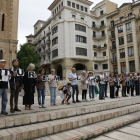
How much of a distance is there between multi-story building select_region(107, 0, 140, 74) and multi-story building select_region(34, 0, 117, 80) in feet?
5.48

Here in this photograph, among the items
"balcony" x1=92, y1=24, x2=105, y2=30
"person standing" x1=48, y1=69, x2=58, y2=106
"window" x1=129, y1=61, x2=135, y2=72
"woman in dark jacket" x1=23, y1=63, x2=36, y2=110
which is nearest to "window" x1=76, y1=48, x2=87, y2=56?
"balcony" x1=92, y1=24, x2=105, y2=30

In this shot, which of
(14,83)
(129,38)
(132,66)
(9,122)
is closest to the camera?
(9,122)

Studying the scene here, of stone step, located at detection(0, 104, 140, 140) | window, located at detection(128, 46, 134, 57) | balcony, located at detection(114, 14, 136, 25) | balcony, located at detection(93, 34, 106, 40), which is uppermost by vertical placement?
balcony, located at detection(114, 14, 136, 25)

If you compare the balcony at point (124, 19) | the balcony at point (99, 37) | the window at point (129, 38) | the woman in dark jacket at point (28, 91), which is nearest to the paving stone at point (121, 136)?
the woman in dark jacket at point (28, 91)

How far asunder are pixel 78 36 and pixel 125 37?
10498 mm

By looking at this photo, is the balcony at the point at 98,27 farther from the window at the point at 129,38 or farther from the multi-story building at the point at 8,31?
the multi-story building at the point at 8,31

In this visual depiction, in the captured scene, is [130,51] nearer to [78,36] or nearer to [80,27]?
[78,36]

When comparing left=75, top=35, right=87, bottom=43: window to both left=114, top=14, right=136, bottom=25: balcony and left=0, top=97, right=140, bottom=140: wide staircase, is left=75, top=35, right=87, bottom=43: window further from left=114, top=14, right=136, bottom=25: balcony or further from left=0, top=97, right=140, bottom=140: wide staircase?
left=0, top=97, right=140, bottom=140: wide staircase

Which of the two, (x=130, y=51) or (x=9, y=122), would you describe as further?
(x=130, y=51)

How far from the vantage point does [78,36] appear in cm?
3033

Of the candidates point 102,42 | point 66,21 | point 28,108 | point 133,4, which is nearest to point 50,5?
point 66,21

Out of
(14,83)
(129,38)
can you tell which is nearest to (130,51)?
(129,38)

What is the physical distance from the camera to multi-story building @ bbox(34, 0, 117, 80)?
2941 centimetres

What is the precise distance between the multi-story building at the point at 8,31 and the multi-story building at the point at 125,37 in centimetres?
2308
